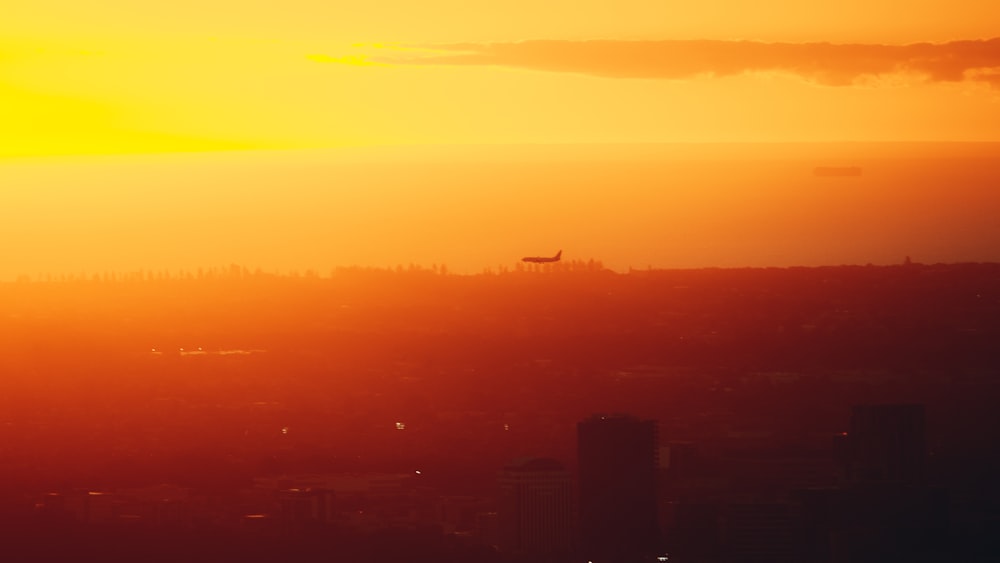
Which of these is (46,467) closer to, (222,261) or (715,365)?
(715,365)

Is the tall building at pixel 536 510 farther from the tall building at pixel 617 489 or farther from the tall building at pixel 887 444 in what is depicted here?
the tall building at pixel 887 444

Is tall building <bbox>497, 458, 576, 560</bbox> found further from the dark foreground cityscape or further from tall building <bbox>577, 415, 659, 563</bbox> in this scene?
tall building <bbox>577, 415, 659, 563</bbox>

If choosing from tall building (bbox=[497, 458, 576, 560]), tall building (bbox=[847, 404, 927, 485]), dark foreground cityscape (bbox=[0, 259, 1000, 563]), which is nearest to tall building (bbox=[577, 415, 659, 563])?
dark foreground cityscape (bbox=[0, 259, 1000, 563])

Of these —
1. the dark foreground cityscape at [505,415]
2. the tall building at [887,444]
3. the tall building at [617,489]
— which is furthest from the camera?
the tall building at [887,444]

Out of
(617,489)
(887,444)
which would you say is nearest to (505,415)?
(887,444)

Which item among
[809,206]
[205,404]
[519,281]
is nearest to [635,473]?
[205,404]

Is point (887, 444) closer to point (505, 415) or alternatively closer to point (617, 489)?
point (617, 489)

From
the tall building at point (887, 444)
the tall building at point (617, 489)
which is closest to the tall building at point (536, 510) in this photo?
the tall building at point (617, 489)

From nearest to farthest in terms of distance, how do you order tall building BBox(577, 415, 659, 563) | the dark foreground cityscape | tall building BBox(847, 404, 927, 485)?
tall building BBox(577, 415, 659, 563) → the dark foreground cityscape → tall building BBox(847, 404, 927, 485)
